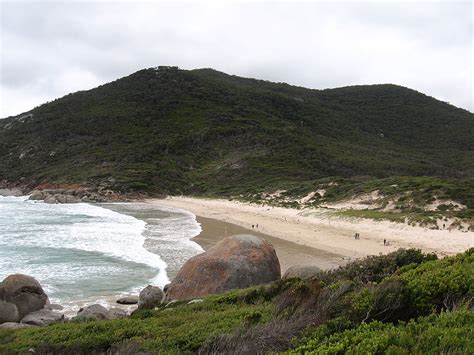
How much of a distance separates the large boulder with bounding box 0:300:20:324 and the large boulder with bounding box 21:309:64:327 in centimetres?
22

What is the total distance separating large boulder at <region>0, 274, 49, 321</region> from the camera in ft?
36.6

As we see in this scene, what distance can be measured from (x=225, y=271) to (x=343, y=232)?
1549 centimetres

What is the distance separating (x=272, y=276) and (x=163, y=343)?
6.87m

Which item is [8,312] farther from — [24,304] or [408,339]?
[408,339]

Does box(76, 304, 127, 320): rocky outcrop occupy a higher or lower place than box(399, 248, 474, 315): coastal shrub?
lower

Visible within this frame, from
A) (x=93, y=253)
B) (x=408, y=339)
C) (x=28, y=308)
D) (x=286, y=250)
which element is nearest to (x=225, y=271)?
(x=28, y=308)

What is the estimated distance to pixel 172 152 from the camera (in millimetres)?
80438

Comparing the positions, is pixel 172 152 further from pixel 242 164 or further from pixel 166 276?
pixel 166 276

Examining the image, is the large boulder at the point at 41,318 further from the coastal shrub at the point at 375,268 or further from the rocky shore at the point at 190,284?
the coastal shrub at the point at 375,268

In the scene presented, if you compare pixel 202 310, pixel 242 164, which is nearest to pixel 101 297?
pixel 202 310

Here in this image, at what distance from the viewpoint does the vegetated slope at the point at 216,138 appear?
227ft

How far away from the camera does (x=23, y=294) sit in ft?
Answer: 37.4

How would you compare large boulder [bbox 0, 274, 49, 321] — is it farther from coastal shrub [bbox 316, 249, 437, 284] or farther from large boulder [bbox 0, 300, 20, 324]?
coastal shrub [bbox 316, 249, 437, 284]

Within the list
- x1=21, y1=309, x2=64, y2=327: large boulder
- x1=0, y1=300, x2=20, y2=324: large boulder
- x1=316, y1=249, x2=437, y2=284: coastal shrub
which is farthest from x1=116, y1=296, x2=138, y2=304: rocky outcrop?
x1=316, y1=249, x2=437, y2=284: coastal shrub
